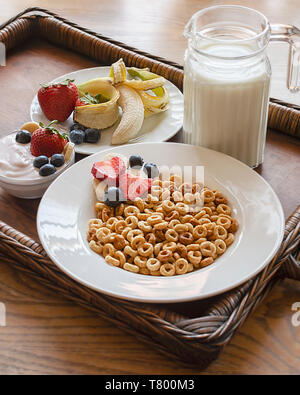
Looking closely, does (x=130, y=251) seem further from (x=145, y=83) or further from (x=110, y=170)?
(x=145, y=83)

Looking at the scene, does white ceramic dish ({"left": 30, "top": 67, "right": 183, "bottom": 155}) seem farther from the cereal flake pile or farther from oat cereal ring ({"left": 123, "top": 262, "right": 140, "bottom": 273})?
oat cereal ring ({"left": 123, "top": 262, "right": 140, "bottom": 273})

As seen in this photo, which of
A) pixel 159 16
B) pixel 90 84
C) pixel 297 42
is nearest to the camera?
pixel 297 42

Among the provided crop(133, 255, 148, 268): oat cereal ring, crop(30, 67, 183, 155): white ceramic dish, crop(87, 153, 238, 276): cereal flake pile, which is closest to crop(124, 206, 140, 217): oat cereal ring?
crop(87, 153, 238, 276): cereal flake pile

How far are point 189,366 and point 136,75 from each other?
74cm

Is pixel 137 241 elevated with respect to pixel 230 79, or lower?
lower

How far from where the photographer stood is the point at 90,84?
129 cm

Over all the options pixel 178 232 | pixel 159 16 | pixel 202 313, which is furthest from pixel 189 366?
pixel 159 16

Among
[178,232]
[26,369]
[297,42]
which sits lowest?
[26,369]

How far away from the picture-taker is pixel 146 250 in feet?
3.08

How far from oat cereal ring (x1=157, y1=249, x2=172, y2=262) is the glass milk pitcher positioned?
0.31 metres

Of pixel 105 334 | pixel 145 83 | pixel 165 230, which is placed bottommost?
pixel 105 334

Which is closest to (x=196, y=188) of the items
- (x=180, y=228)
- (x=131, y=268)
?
(x=180, y=228)

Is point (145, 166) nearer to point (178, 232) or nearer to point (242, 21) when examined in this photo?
point (178, 232)

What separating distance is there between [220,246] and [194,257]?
0.20 feet
